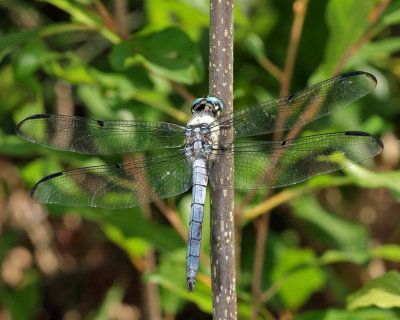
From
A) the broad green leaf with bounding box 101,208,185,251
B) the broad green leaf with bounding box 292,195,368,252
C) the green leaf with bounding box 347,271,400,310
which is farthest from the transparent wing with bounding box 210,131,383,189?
the broad green leaf with bounding box 292,195,368,252

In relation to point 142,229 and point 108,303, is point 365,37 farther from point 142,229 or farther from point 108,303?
point 108,303

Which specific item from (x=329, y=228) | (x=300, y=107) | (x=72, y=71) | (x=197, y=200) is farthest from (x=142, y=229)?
(x=329, y=228)

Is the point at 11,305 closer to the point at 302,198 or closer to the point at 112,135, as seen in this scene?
the point at 112,135

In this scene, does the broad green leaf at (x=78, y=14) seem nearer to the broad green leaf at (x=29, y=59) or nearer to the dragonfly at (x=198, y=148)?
the broad green leaf at (x=29, y=59)

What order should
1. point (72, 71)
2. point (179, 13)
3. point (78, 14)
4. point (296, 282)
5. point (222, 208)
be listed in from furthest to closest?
point (296, 282) < point (179, 13) < point (72, 71) < point (78, 14) < point (222, 208)

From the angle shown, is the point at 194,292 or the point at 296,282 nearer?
the point at 194,292
